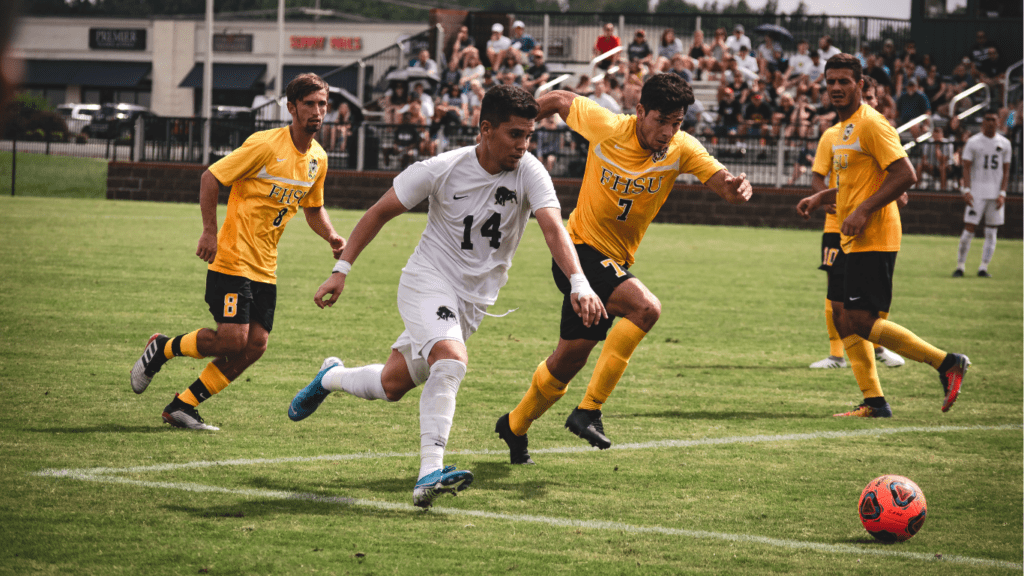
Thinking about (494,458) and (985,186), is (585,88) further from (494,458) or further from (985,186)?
(494,458)

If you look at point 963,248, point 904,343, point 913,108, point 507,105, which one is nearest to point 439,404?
point 507,105

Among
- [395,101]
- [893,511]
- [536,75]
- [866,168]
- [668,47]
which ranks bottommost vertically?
[893,511]

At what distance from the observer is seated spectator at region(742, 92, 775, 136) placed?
25.4m

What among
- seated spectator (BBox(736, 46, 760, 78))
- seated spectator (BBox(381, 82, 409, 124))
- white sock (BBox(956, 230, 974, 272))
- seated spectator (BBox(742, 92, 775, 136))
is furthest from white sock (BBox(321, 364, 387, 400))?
seated spectator (BBox(736, 46, 760, 78))

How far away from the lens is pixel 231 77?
216 feet

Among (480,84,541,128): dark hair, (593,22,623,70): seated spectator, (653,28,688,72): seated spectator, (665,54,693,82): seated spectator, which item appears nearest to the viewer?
(480,84,541,128): dark hair

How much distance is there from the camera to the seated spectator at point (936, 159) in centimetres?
2364

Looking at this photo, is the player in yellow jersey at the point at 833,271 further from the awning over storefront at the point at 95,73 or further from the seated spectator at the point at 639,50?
the awning over storefront at the point at 95,73

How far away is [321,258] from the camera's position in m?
16.1

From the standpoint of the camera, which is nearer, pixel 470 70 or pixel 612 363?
pixel 612 363

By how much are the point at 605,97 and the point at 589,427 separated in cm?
2017

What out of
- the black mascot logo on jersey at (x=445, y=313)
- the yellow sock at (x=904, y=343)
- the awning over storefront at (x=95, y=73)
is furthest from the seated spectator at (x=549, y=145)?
the awning over storefront at (x=95, y=73)

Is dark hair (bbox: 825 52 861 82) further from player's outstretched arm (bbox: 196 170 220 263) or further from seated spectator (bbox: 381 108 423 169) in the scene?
seated spectator (bbox: 381 108 423 169)

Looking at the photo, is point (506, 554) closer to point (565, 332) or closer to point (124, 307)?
point (565, 332)
